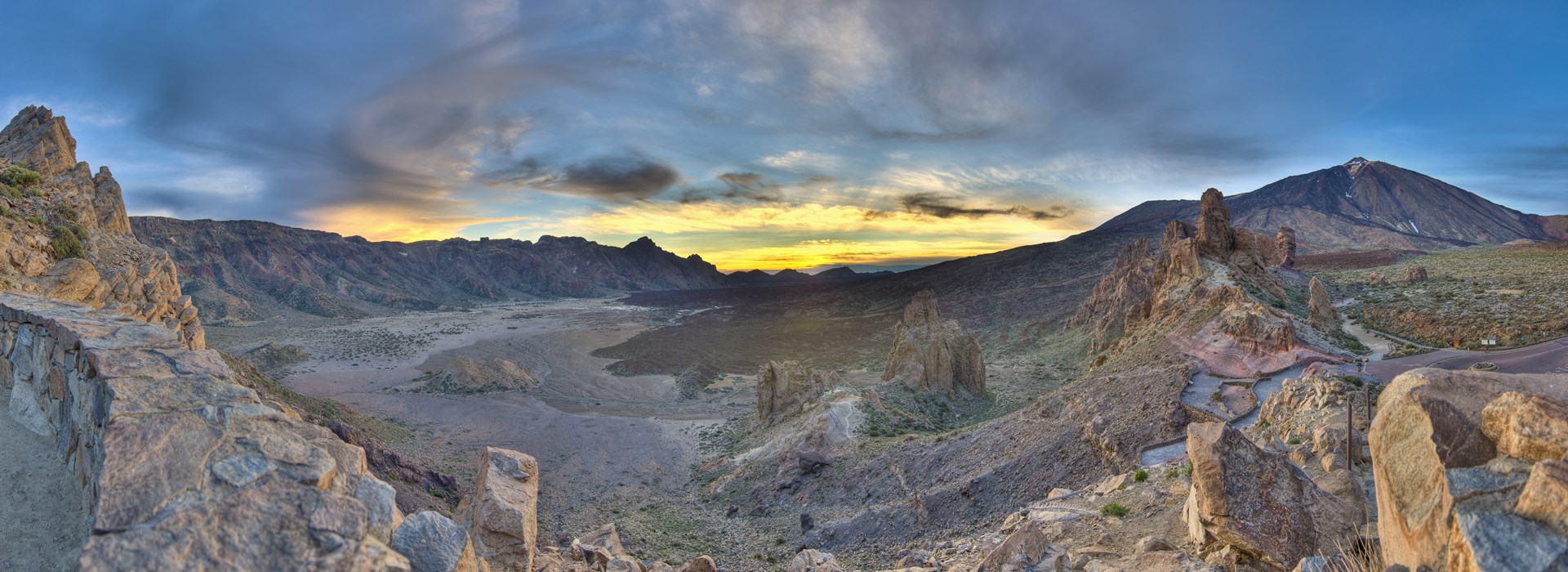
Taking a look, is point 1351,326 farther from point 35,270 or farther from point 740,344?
point 740,344

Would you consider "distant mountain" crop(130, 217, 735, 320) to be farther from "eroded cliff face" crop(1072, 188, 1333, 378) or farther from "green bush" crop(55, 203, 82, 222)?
"eroded cliff face" crop(1072, 188, 1333, 378)

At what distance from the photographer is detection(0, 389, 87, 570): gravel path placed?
14.2 feet

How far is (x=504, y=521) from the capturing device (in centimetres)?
635

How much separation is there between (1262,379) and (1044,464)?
333 inches

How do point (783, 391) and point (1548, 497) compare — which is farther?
point (783, 391)

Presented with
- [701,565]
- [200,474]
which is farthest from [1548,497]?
[701,565]

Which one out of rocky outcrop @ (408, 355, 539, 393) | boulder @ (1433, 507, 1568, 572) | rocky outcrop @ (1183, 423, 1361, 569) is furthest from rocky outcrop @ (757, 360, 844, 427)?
boulder @ (1433, 507, 1568, 572)

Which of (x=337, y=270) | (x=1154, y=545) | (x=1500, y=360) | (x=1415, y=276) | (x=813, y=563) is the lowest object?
(x=813, y=563)

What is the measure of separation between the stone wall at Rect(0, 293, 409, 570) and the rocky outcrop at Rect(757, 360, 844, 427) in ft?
77.7

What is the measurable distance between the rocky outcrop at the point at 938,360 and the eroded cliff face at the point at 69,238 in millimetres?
27028

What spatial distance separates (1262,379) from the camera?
18359 millimetres

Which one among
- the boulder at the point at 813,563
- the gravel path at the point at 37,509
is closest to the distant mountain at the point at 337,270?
the gravel path at the point at 37,509

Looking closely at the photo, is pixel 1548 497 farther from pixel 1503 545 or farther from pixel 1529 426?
pixel 1529 426

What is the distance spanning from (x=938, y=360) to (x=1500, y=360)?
18836mm
